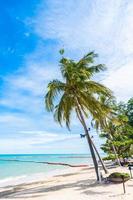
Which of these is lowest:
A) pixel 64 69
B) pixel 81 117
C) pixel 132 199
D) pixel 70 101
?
pixel 132 199

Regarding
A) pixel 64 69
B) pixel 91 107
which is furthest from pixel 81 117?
pixel 64 69

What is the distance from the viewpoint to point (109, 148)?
35.8 m

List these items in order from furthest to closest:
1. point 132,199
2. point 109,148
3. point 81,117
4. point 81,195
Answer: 1. point 109,148
2. point 81,117
3. point 81,195
4. point 132,199

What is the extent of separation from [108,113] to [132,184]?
6073 millimetres

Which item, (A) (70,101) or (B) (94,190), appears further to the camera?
(A) (70,101)

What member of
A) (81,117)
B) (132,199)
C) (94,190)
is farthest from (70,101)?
(132,199)

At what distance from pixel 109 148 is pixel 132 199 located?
2243cm

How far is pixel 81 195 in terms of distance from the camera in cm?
1559

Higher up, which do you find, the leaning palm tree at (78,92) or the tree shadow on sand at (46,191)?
the leaning palm tree at (78,92)

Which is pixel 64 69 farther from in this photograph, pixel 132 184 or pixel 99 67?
pixel 132 184

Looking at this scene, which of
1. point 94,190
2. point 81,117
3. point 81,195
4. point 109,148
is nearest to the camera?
point 81,195

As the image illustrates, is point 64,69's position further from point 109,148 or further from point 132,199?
point 109,148

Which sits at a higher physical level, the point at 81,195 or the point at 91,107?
the point at 91,107

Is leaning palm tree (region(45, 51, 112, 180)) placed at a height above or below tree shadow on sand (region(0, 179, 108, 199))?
above
